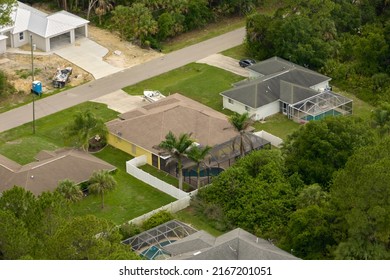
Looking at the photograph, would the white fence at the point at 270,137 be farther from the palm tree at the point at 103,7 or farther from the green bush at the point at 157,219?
the palm tree at the point at 103,7

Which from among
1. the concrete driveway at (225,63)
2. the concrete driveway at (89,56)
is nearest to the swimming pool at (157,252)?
the concrete driveway at (89,56)

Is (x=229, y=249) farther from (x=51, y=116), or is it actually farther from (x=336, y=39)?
(x=336, y=39)

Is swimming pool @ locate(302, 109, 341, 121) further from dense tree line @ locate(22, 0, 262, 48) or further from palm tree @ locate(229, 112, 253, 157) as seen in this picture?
dense tree line @ locate(22, 0, 262, 48)

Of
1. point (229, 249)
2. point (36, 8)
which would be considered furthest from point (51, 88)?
point (229, 249)

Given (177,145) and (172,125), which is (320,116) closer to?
(172,125)

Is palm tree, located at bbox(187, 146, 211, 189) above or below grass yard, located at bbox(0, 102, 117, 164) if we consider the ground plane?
above

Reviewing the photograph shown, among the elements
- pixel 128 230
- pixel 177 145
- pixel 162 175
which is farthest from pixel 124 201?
pixel 128 230

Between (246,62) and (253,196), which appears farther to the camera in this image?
(246,62)

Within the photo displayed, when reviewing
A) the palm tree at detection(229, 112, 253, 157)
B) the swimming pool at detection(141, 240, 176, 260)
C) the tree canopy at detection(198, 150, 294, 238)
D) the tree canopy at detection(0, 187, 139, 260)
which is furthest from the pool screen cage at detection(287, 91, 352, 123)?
the tree canopy at detection(0, 187, 139, 260)

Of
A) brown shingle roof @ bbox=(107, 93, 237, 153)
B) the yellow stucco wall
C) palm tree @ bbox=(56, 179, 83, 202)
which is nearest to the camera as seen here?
palm tree @ bbox=(56, 179, 83, 202)
